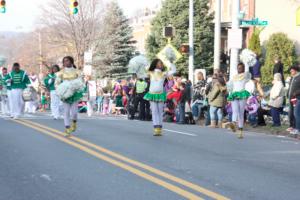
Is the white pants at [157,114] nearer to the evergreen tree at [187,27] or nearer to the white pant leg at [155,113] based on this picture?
the white pant leg at [155,113]

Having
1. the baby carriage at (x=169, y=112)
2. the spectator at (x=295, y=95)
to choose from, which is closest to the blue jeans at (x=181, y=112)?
the baby carriage at (x=169, y=112)

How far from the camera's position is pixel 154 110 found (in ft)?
51.1

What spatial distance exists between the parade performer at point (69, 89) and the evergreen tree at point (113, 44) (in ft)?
136

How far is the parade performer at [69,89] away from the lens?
48.4 ft

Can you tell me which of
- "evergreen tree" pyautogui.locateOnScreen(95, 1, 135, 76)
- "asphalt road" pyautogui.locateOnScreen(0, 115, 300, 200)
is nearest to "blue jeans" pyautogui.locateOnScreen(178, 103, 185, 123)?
"asphalt road" pyautogui.locateOnScreen(0, 115, 300, 200)

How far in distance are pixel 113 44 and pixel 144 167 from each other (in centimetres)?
4751

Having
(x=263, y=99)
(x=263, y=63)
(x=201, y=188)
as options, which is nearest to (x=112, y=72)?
(x=263, y=63)

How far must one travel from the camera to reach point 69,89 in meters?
14.7

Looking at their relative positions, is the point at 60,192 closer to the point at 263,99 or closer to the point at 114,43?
the point at 263,99

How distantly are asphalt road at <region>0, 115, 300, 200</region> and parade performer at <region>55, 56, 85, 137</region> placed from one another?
1.56 ft

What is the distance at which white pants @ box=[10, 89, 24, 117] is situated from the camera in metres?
21.2

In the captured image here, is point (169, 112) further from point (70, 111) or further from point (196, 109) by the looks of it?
point (70, 111)

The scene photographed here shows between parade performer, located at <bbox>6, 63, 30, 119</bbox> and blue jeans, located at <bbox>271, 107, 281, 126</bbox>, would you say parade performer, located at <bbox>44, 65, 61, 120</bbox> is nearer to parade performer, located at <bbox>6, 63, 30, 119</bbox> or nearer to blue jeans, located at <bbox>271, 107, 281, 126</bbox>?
parade performer, located at <bbox>6, 63, 30, 119</bbox>

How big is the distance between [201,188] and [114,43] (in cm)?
4913
